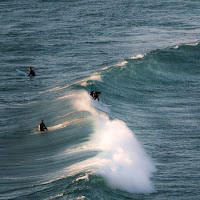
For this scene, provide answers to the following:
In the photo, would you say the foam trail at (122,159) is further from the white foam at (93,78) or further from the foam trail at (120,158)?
the white foam at (93,78)

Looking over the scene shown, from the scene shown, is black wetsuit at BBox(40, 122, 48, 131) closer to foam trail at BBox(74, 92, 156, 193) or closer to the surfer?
the surfer

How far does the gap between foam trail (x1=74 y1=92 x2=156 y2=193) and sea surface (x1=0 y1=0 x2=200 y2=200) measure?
0.06 metres

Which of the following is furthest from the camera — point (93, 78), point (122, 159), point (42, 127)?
point (93, 78)

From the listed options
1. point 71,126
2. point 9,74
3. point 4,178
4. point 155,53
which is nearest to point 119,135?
point 71,126

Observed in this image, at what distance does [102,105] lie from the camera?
1216 inches

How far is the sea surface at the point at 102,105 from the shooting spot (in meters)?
18.5

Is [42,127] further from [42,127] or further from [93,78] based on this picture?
[93,78]

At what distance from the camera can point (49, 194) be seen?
16875mm

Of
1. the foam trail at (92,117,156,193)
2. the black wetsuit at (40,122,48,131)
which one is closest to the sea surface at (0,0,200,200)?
the foam trail at (92,117,156,193)

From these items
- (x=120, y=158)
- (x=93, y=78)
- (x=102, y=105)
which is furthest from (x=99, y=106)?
(x=120, y=158)

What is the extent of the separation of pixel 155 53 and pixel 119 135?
2373cm

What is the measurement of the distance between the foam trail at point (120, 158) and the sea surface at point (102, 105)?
0.06 m

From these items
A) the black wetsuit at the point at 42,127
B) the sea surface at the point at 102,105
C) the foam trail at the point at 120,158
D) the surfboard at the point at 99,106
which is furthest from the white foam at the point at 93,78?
the black wetsuit at the point at 42,127

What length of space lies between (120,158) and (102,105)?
1108 centimetres
